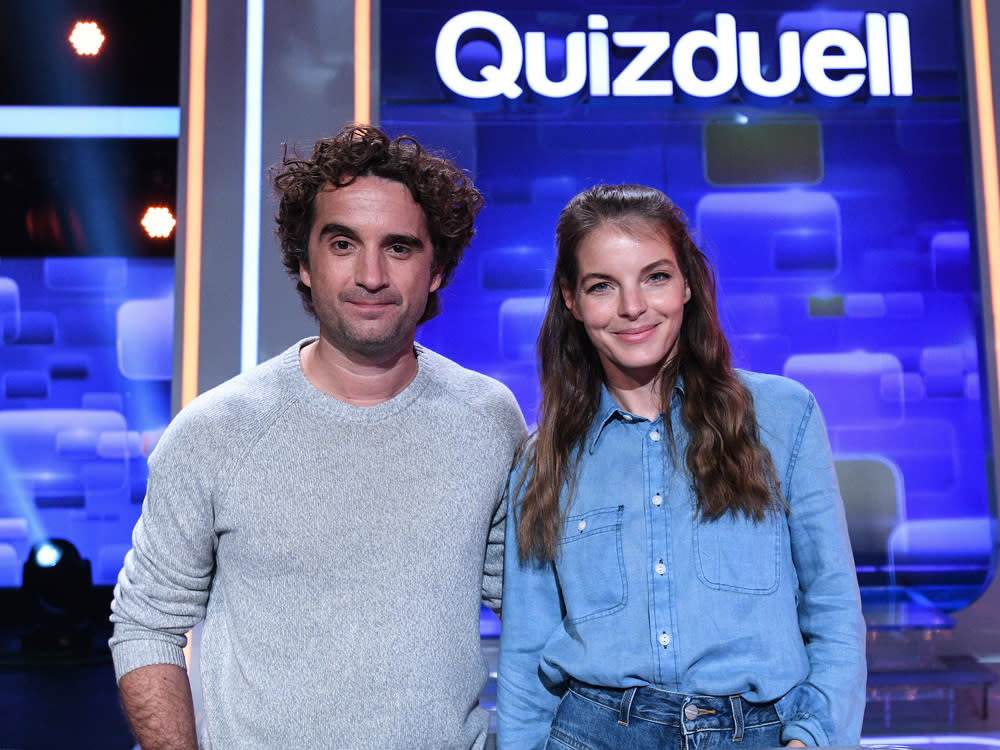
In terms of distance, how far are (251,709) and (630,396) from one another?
34.2 inches

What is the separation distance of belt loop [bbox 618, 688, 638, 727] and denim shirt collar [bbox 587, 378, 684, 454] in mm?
422

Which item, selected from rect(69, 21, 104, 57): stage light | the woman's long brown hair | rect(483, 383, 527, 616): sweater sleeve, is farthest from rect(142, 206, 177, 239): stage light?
the woman's long brown hair

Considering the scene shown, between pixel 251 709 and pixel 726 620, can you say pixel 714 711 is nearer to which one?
pixel 726 620

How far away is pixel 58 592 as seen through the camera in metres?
4.06

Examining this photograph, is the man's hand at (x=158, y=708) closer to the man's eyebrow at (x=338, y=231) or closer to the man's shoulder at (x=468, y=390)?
the man's shoulder at (x=468, y=390)

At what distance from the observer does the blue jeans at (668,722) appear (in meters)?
1.41

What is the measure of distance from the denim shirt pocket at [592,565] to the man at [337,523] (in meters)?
0.20

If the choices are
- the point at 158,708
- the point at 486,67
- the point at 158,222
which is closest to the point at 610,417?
the point at 158,708

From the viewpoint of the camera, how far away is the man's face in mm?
1663

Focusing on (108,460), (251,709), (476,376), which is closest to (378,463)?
(476,376)

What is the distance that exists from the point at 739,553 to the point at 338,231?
931mm

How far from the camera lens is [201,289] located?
317cm

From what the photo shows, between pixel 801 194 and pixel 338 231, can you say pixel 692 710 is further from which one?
pixel 801 194

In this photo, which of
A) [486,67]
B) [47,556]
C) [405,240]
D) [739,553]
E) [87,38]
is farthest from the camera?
[47,556]
